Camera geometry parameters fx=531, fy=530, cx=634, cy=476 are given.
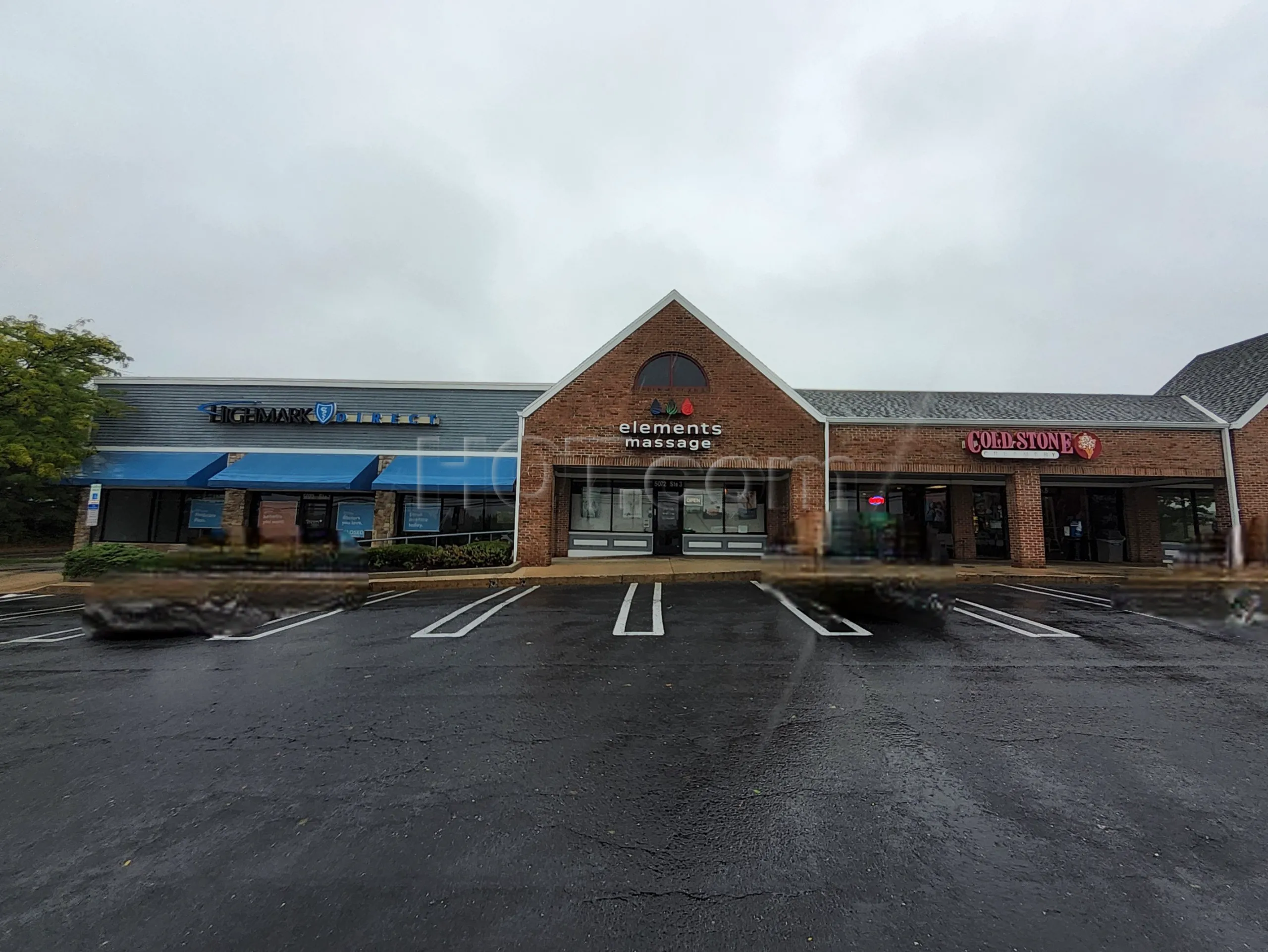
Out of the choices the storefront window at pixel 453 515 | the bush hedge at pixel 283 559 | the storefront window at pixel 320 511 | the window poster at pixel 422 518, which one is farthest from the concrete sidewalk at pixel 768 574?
the storefront window at pixel 320 511

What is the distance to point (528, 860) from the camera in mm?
2859

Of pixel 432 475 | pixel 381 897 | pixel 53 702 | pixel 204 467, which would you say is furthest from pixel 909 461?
pixel 204 467

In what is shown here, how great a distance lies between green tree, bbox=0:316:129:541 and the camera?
17188 millimetres

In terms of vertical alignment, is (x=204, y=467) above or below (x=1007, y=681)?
above

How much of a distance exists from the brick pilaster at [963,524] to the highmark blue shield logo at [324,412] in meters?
22.6

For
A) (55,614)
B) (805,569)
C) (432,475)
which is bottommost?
(55,614)

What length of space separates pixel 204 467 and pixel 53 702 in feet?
53.2

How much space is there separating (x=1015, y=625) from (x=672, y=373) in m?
11.5

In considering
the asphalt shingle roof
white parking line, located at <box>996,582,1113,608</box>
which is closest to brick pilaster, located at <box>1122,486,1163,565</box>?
the asphalt shingle roof

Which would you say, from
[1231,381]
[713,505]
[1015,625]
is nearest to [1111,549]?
[1231,381]

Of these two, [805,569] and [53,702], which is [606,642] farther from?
[53,702]

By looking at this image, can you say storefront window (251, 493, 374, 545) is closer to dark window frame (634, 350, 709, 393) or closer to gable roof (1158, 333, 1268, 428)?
dark window frame (634, 350, 709, 393)

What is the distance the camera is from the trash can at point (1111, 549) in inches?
750

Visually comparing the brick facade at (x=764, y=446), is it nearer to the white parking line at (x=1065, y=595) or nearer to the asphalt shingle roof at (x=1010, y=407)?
the asphalt shingle roof at (x=1010, y=407)
